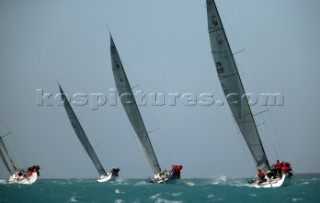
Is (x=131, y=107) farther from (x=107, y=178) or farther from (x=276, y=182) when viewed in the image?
(x=276, y=182)

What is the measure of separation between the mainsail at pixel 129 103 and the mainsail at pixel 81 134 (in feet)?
42.1

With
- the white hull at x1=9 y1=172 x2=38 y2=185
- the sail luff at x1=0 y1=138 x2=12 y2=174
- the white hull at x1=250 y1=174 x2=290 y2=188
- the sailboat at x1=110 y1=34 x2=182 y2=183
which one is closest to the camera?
the white hull at x1=250 y1=174 x2=290 y2=188

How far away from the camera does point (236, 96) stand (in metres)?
41.4

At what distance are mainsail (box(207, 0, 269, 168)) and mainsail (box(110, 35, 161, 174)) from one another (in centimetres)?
1469

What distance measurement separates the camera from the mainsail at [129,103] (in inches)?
2135

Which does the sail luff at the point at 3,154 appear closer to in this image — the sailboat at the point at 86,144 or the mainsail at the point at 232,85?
the sailboat at the point at 86,144

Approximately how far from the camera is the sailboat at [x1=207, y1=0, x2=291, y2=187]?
40.7 meters

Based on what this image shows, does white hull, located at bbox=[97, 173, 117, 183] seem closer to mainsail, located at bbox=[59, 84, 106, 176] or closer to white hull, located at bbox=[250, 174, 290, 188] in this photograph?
mainsail, located at bbox=[59, 84, 106, 176]

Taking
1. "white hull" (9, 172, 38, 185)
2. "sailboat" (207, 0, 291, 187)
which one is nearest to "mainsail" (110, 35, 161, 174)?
"sailboat" (207, 0, 291, 187)

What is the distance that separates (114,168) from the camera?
229 feet

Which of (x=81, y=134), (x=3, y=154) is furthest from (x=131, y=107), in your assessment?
(x=3, y=154)

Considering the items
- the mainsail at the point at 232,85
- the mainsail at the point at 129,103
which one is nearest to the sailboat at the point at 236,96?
the mainsail at the point at 232,85

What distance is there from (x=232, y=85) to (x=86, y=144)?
31.3 metres

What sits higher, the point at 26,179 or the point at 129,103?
the point at 129,103
